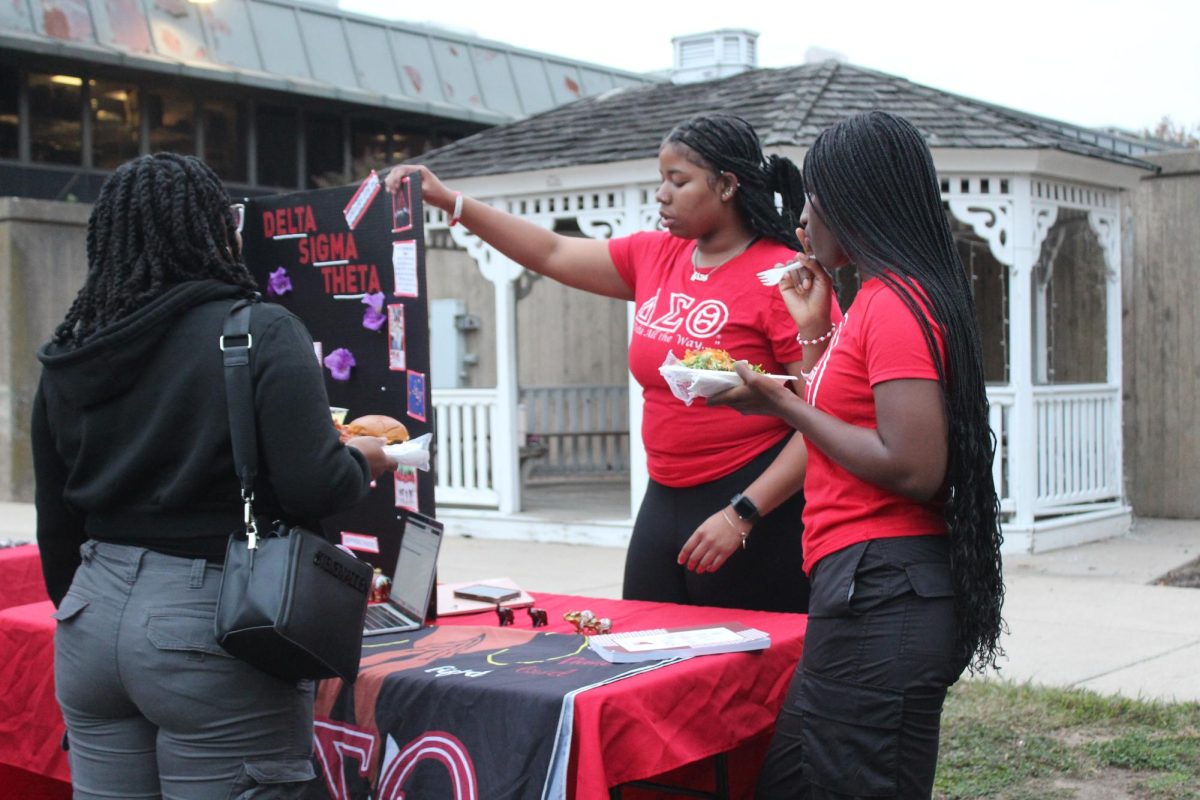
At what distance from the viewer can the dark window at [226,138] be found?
2031 cm

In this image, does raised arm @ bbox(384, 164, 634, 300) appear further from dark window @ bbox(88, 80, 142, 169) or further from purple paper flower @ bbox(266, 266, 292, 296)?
dark window @ bbox(88, 80, 142, 169)

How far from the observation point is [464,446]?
445 inches

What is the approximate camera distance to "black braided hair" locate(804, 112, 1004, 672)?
7.79 ft

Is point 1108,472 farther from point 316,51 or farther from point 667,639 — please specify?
point 316,51

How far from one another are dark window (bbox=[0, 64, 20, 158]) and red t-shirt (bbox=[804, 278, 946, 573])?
18.5 meters

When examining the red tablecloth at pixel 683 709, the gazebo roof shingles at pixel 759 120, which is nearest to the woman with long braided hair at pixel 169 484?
the red tablecloth at pixel 683 709

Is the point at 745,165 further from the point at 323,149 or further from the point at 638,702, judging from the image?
the point at 323,149

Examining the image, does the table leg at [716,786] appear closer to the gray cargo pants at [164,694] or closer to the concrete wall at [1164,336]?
the gray cargo pants at [164,694]

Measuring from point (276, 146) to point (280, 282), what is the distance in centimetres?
1809

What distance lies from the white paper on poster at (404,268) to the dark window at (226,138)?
58.2ft

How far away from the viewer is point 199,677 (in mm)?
2350

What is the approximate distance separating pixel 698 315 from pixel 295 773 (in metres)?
1.47

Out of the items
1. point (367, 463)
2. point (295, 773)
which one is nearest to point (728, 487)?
point (367, 463)

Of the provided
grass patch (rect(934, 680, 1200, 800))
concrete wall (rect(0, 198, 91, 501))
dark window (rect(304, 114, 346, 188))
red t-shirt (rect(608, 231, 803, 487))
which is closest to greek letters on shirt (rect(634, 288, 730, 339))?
red t-shirt (rect(608, 231, 803, 487))
